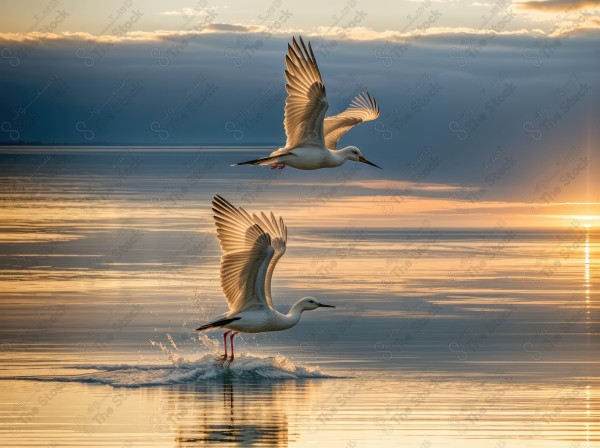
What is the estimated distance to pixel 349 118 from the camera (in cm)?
2988

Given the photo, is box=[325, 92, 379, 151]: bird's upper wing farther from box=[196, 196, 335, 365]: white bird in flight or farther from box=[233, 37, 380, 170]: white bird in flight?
box=[196, 196, 335, 365]: white bird in flight

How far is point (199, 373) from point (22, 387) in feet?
9.79

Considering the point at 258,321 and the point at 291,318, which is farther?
the point at 291,318

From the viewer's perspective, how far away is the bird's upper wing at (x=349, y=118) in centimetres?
2922

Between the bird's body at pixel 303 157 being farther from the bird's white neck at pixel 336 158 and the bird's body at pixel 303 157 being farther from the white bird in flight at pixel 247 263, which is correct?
the white bird in flight at pixel 247 263

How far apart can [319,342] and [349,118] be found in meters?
4.76

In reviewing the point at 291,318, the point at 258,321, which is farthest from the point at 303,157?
the point at 258,321

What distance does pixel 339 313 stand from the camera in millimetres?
29875

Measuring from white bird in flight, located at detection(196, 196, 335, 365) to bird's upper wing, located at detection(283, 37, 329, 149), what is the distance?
1948 millimetres

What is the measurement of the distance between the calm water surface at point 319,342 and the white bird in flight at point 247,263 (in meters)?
1.08

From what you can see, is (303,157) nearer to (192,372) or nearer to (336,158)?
(336,158)

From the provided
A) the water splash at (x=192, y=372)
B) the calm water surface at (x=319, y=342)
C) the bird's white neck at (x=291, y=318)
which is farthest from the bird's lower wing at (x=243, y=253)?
the water splash at (x=192, y=372)

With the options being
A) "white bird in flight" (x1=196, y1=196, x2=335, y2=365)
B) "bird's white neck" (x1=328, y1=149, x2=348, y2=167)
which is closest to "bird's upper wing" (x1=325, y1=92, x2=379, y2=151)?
"bird's white neck" (x1=328, y1=149, x2=348, y2=167)

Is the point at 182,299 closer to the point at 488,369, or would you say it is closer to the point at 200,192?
the point at 488,369
